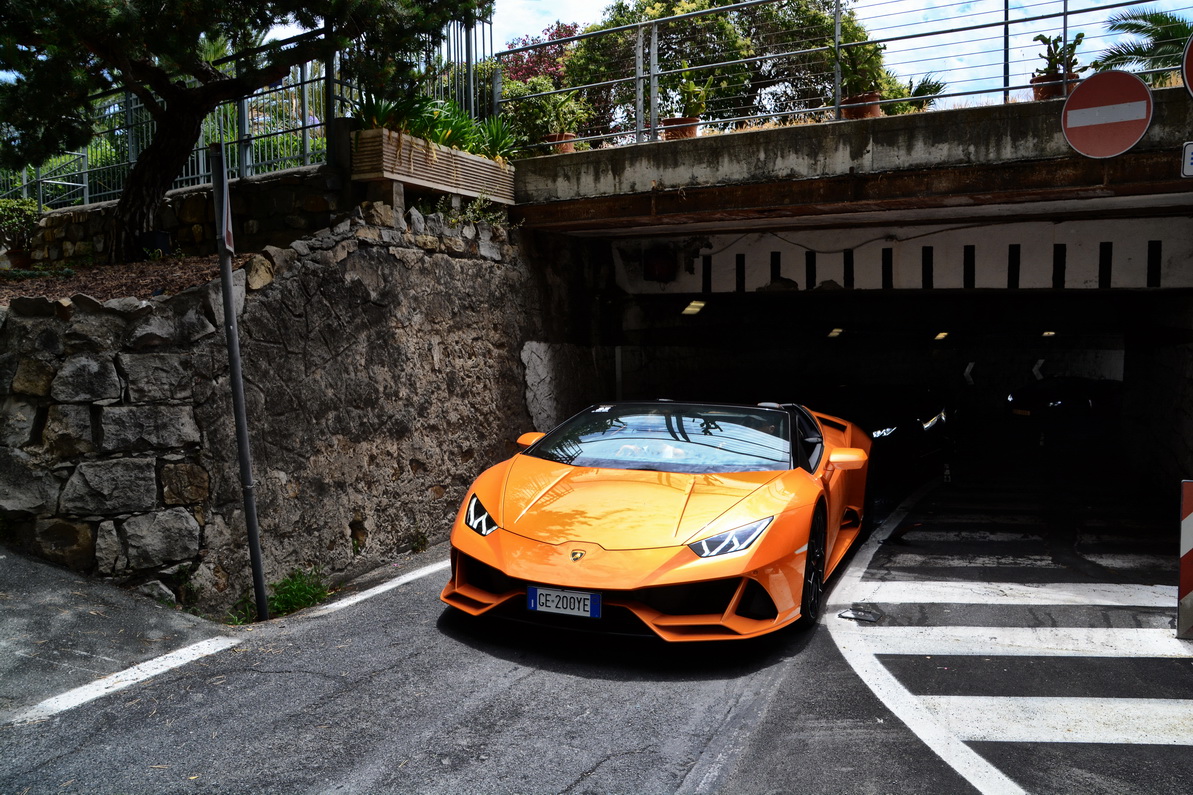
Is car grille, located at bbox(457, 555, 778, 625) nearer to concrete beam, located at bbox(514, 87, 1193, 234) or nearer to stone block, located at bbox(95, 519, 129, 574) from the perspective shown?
stone block, located at bbox(95, 519, 129, 574)

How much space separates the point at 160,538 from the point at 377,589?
4.70 ft

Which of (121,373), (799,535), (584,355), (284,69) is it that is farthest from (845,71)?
(121,373)

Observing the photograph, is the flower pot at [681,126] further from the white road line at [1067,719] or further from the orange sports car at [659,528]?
the white road line at [1067,719]

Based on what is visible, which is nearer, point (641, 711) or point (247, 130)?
point (641, 711)

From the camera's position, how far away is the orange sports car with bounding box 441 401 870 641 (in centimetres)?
420

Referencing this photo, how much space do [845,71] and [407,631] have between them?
7.24 metres

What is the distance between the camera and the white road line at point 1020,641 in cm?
470

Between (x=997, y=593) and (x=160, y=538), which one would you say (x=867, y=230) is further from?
(x=160, y=538)

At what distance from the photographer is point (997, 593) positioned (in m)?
5.98

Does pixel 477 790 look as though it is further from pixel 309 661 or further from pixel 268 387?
pixel 268 387

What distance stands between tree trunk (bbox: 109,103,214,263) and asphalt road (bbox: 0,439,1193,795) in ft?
15.7

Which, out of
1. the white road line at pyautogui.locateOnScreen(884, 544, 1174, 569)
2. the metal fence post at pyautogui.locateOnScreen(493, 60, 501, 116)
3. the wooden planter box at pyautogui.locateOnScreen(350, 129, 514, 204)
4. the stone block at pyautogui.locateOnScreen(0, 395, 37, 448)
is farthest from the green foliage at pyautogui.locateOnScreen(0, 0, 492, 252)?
the white road line at pyautogui.locateOnScreen(884, 544, 1174, 569)

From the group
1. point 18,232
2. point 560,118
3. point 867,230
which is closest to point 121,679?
point 560,118

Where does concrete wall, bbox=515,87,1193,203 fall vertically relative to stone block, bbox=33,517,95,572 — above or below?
above
